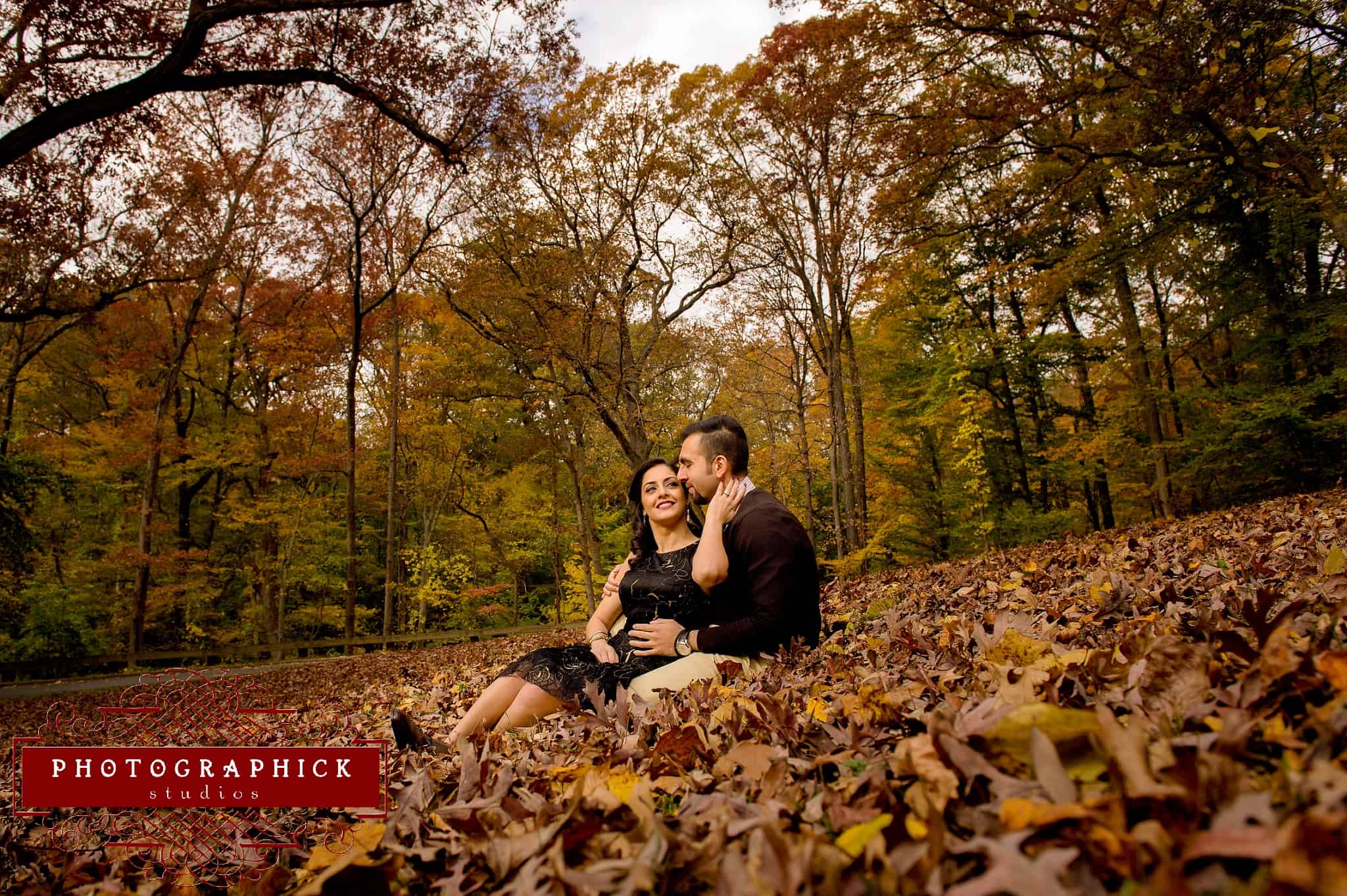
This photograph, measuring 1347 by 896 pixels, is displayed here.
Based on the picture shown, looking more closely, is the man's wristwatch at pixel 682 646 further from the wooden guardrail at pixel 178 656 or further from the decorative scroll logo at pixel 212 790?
the wooden guardrail at pixel 178 656

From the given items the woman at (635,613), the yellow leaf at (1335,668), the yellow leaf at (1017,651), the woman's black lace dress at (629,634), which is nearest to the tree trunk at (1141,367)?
the woman at (635,613)

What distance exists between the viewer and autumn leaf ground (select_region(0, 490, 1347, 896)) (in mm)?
731

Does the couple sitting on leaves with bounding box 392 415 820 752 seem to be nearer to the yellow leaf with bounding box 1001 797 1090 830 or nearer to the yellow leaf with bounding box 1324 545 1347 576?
the yellow leaf with bounding box 1324 545 1347 576

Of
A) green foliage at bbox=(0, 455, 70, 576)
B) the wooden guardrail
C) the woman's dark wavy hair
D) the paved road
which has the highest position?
green foliage at bbox=(0, 455, 70, 576)

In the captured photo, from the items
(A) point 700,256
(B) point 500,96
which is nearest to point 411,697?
(B) point 500,96

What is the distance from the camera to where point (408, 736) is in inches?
96.7

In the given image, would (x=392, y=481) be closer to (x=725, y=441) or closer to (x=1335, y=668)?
(x=725, y=441)

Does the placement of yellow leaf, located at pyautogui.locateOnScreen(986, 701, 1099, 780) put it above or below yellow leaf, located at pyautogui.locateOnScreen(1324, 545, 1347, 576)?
below

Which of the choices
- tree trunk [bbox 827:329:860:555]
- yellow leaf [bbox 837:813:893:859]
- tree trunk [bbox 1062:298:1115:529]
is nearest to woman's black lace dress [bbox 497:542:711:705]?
yellow leaf [bbox 837:813:893:859]

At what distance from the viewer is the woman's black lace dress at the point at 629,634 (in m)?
2.91

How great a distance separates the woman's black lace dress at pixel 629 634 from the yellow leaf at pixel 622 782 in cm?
127

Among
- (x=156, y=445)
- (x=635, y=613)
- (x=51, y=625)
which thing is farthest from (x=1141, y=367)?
(x=51, y=625)

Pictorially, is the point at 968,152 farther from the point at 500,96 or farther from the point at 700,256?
the point at 700,256

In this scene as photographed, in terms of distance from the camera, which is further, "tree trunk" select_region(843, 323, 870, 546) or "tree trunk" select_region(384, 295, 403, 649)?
"tree trunk" select_region(384, 295, 403, 649)
